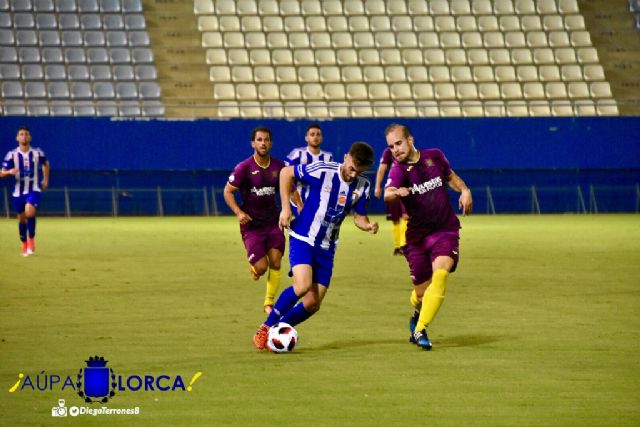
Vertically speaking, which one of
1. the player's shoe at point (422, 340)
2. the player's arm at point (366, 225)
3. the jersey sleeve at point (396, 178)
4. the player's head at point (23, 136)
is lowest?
the player's shoe at point (422, 340)

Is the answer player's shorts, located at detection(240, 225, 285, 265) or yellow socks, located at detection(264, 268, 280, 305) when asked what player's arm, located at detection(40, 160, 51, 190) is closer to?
player's shorts, located at detection(240, 225, 285, 265)

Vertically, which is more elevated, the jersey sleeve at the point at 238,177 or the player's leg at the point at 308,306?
the jersey sleeve at the point at 238,177

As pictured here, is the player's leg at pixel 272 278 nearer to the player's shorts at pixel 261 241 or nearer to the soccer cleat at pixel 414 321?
the player's shorts at pixel 261 241

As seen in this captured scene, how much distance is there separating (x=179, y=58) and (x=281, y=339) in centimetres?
2936

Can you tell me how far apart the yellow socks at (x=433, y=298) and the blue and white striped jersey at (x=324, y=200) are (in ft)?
3.00

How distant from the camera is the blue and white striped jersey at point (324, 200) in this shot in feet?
30.0

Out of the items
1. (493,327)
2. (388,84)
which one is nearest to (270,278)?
(493,327)

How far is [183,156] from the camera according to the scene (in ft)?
116

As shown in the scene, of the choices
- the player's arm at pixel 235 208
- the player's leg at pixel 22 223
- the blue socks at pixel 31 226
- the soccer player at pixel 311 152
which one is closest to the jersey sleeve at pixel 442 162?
the player's arm at pixel 235 208

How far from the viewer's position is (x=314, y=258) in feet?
30.3

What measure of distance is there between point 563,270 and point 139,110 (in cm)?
2158

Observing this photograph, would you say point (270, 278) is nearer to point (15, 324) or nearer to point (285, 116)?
point (15, 324)

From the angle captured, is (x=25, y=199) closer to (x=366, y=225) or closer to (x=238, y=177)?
(x=238, y=177)

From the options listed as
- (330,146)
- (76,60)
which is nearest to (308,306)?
(330,146)
